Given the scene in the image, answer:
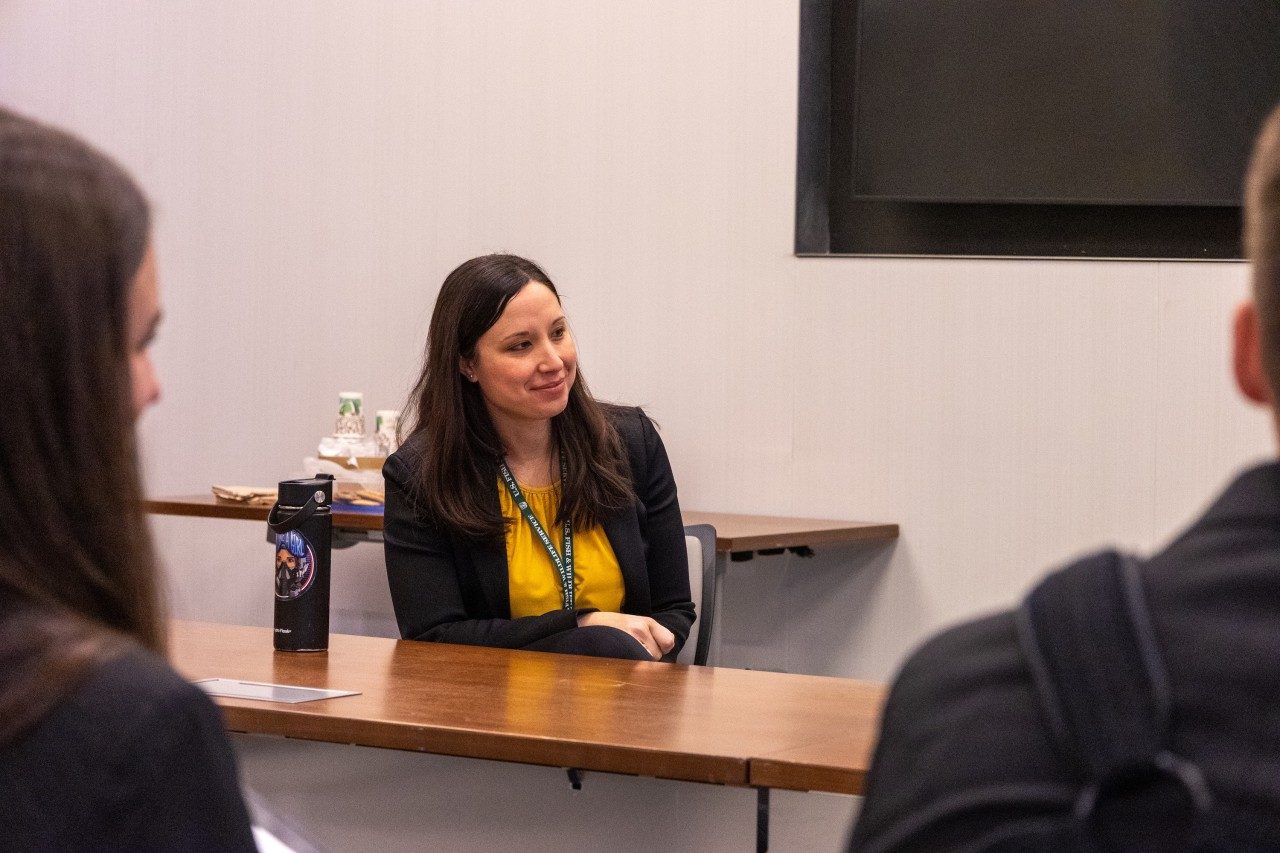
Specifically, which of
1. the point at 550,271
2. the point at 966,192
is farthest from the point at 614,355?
the point at 966,192

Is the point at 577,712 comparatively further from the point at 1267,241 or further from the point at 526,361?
the point at 1267,241

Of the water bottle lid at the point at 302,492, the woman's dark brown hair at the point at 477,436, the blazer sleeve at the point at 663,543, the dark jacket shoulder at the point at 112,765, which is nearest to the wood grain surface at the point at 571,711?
the water bottle lid at the point at 302,492

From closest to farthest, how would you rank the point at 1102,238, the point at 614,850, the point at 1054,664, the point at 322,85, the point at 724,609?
the point at 1054,664, the point at 614,850, the point at 1102,238, the point at 724,609, the point at 322,85

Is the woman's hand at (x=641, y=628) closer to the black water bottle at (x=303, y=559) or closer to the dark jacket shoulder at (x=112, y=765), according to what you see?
the black water bottle at (x=303, y=559)

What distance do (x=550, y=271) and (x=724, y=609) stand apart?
1.17 metres

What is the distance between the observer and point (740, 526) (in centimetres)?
393

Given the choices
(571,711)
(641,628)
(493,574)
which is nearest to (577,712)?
(571,711)

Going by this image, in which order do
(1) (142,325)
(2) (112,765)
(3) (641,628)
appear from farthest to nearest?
(3) (641,628) < (1) (142,325) < (2) (112,765)

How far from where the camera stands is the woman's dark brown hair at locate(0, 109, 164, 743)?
0.79 m

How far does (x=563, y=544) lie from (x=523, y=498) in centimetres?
11

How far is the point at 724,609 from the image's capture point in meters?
4.38

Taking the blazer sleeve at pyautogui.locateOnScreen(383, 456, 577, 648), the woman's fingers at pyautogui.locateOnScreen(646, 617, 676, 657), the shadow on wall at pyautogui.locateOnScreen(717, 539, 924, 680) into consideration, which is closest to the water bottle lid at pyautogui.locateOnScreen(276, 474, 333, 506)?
the blazer sleeve at pyautogui.locateOnScreen(383, 456, 577, 648)

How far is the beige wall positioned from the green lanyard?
64.9 inches

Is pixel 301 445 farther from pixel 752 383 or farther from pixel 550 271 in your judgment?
pixel 752 383
